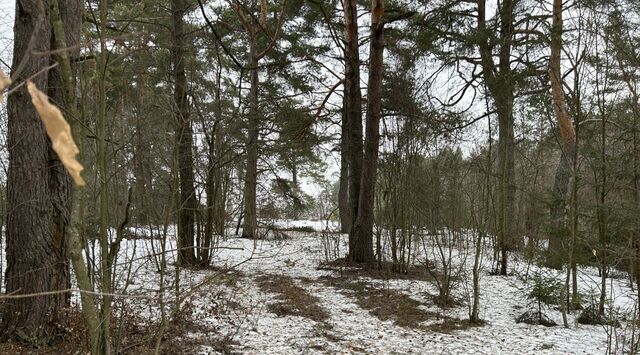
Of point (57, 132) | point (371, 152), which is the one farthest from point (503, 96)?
point (57, 132)

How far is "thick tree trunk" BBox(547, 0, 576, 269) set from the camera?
7.18 metres

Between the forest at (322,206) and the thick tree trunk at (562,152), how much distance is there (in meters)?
0.06

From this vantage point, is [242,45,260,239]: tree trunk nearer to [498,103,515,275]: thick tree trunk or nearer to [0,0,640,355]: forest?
[0,0,640,355]: forest

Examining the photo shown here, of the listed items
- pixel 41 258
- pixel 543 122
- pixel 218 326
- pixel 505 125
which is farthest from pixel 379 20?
pixel 41 258

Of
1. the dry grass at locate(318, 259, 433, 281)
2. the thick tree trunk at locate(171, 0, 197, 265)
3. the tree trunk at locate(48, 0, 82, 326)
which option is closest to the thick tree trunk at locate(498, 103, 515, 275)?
the dry grass at locate(318, 259, 433, 281)

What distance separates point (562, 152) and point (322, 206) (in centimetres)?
618

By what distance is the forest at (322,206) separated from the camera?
344cm

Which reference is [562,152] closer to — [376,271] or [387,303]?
[387,303]

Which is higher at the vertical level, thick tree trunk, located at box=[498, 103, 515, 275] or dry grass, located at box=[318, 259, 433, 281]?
thick tree trunk, located at box=[498, 103, 515, 275]

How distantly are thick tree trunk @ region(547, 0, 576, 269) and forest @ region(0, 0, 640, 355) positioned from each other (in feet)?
0.18

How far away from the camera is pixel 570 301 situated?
6.81 m

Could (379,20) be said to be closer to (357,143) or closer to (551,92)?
(357,143)

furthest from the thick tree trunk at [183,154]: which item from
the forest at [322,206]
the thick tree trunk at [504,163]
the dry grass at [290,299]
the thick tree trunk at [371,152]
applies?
the thick tree trunk at [504,163]

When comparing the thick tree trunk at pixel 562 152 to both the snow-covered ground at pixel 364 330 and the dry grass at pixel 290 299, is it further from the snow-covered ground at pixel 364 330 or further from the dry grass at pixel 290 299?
the dry grass at pixel 290 299
